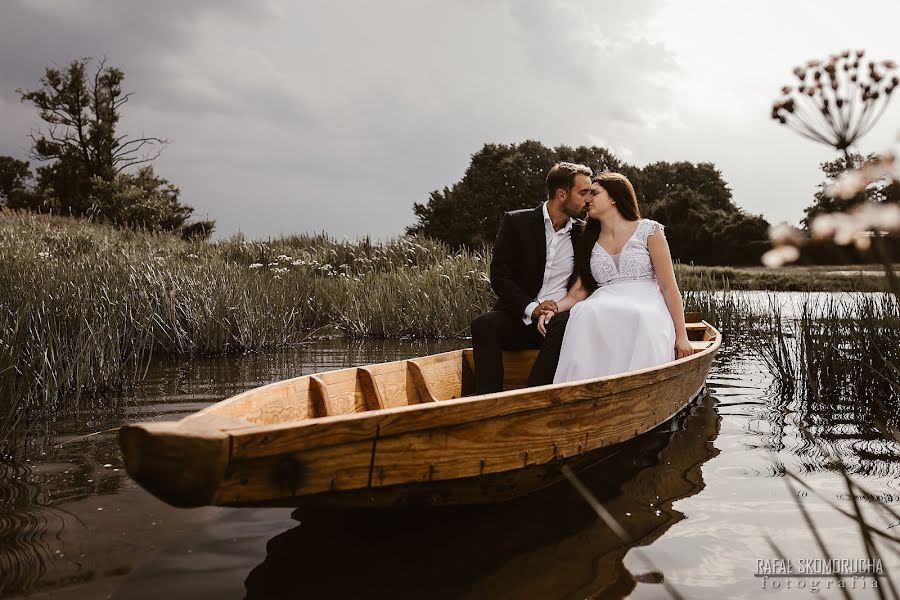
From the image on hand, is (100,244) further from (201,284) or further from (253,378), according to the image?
(253,378)

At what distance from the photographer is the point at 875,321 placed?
5738 millimetres

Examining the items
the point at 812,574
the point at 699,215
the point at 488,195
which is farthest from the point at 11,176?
the point at 812,574

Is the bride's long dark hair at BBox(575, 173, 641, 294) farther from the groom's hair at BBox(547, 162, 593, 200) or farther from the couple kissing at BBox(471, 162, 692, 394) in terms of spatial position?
the groom's hair at BBox(547, 162, 593, 200)

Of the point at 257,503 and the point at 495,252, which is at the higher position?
the point at 495,252

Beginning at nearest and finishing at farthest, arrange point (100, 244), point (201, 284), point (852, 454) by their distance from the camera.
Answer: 1. point (852, 454)
2. point (201, 284)
3. point (100, 244)

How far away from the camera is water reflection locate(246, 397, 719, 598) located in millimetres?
2848

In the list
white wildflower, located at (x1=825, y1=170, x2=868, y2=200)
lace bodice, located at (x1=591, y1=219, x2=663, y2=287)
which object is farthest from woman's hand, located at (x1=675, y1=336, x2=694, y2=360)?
white wildflower, located at (x1=825, y1=170, x2=868, y2=200)

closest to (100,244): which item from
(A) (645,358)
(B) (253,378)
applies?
(B) (253,378)

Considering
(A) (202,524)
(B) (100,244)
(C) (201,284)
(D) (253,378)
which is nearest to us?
(A) (202,524)

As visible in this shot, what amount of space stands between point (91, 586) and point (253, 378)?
470 centimetres

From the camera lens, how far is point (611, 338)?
15.7ft

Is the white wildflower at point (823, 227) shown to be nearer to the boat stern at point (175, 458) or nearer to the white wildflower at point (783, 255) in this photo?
the white wildflower at point (783, 255)

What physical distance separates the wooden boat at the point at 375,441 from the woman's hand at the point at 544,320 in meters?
0.89

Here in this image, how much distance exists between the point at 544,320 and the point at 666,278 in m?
0.91
